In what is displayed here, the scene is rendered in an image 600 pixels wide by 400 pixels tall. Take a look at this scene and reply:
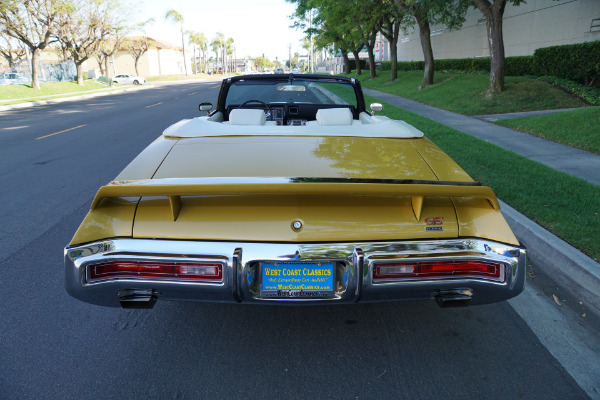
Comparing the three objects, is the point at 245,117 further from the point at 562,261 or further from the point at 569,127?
the point at 569,127

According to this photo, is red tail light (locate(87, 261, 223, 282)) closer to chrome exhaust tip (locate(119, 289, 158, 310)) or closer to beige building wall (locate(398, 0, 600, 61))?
chrome exhaust tip (locate(119, 289, 158, 310))

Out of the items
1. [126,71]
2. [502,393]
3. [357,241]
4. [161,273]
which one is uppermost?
[126,71]

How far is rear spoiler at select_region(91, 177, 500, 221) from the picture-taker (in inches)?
85.0

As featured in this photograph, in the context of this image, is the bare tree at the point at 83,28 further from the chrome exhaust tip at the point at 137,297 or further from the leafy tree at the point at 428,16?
the chrome exhaust tip at the point at 137,297

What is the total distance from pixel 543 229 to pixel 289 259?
299cm

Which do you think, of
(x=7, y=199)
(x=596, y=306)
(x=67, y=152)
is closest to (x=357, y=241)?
(x=596, y=306)

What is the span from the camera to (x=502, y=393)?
2.29 metres

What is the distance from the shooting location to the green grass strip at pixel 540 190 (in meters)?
4.10

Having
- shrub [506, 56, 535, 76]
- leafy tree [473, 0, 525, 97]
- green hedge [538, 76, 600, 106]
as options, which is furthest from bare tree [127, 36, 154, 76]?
green hedge [538, 76, 600, 106]

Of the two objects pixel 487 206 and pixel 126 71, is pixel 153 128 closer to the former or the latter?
pixel 487 206

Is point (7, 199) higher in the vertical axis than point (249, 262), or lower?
lower

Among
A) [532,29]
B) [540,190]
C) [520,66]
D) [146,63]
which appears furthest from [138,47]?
[540,190]

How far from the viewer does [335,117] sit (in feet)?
12.0

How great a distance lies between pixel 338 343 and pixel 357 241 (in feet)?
2.69
